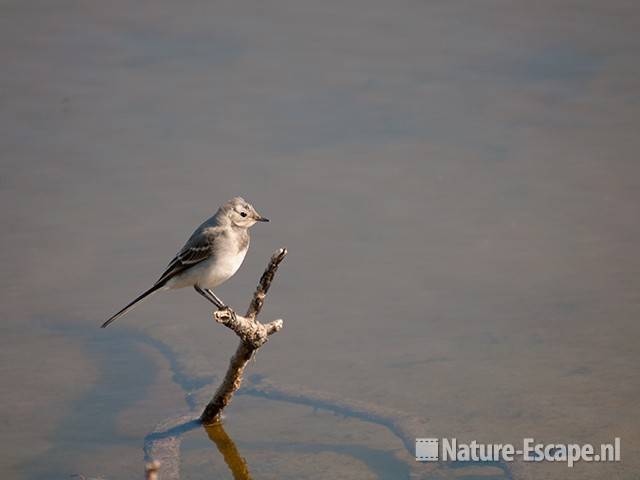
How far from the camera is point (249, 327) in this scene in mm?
10109

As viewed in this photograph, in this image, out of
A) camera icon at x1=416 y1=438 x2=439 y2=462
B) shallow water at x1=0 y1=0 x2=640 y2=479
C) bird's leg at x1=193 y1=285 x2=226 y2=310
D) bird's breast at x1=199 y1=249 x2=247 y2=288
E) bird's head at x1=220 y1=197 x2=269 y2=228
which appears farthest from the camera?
shallow water at x1=0 y1=0 x2=640 y2=479

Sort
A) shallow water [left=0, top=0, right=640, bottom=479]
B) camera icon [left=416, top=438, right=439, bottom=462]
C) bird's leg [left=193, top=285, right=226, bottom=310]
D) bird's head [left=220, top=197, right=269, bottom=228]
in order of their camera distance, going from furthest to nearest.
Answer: shallow water [left=0, top=0, right=640, bottom=479] → camera icon [left=416, top=438, right=439, bottom=462] → bird's head [left=220, top=197, right=269, bottom=228] → bird's leg [left=193, top=285, right=226, bottom=310]

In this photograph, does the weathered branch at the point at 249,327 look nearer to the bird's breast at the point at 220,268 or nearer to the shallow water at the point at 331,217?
the bird's breast at the point at 220,268

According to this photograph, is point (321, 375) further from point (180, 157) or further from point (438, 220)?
point (180, 157)

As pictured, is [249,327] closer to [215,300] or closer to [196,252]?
[215,300]

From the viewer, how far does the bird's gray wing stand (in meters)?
10.6

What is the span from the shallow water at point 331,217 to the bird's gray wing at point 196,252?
2030 millimetres

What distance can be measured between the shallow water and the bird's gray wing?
6.66 ft

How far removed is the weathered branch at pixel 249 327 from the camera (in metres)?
9.80

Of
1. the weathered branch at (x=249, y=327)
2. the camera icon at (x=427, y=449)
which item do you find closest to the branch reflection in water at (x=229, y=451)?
the weathered branch at (x=249, y=327)

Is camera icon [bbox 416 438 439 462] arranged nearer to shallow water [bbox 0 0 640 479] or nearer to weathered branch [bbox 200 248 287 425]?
shallow water [bbox 0 0 640 479]

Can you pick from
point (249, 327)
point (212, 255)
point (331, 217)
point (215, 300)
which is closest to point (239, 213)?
point (212, 255)

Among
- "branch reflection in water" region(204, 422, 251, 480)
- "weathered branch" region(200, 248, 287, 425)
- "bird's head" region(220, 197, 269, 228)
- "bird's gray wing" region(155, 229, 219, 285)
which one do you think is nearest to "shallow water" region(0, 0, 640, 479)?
"branch reflection in water" region(204, 422, 251, 480)

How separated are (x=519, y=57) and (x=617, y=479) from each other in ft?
35.3
